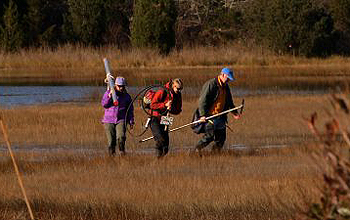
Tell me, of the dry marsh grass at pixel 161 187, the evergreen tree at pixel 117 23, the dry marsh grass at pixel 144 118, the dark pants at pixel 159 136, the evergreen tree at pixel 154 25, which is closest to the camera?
the dry marsh grass at pixel 161 187

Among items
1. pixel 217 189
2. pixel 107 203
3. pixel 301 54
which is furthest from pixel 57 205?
pixel 301 54

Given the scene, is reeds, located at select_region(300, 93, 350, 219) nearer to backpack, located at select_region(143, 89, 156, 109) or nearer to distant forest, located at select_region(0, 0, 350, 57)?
backpack, located at select_region(143, 89, 156, 109)

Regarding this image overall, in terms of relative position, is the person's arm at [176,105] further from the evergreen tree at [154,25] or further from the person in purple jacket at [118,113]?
the evergreen tree at [154,25]

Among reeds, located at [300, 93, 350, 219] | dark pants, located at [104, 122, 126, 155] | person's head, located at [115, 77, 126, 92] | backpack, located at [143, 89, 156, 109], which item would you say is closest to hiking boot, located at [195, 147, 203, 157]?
backpack, located at [143, 89, 156, 109]

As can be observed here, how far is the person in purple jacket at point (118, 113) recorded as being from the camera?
52.2 feet

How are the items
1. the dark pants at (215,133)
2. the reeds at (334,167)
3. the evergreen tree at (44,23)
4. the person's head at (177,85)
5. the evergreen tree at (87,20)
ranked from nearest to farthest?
the reeds at (334,167) → the person's head at (177,85) → the dark pants at (215,133) → the evergreen tree at (44,23) → the evergreen tree at (87,20)

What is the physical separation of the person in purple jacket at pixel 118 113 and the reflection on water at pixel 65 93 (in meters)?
13.7

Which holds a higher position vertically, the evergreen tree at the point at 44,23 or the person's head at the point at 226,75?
the person's head at the point at 226,75

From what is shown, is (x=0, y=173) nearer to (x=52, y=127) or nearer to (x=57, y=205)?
(x=57, y=205)

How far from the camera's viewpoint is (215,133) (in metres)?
16.5

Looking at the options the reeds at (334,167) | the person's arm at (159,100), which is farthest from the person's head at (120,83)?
the reeds at (334,167)

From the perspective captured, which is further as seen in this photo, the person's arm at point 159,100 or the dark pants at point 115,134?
the dark pants at point 115,134

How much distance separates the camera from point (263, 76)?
138 feet

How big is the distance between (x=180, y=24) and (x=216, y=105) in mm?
45596
